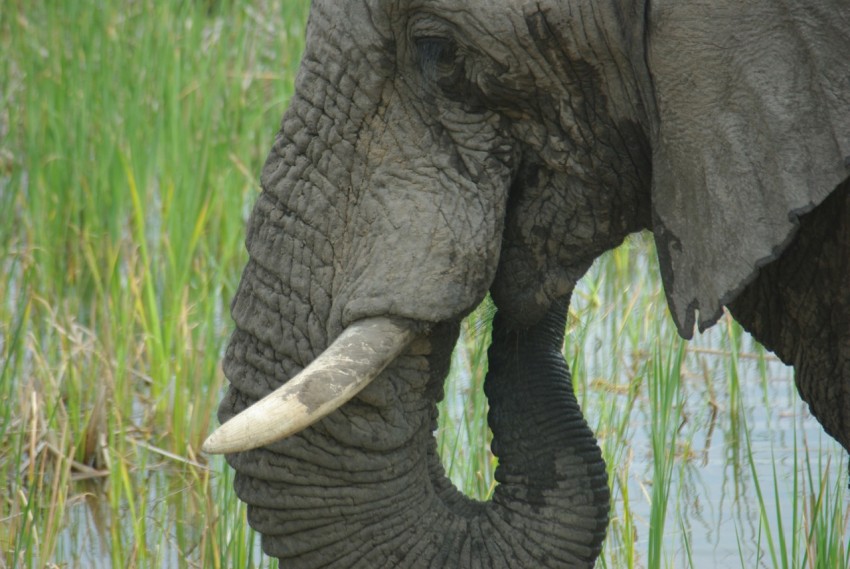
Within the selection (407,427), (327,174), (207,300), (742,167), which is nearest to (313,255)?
(327,174)

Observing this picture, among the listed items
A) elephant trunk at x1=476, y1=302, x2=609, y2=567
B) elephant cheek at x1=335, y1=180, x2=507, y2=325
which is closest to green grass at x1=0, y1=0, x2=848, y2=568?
elephant trunk at x1=476, y1=302, x2=609, y2=567

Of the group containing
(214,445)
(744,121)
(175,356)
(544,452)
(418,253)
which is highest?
(744,121)

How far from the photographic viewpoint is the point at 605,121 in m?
1.96

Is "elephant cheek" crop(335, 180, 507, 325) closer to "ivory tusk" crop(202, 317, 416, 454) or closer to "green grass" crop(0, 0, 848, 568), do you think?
"ivory tusk" crop(202, 317, 416, 454)

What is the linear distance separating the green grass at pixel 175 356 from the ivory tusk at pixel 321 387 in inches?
32.8

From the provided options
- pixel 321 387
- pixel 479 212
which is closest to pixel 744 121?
pixel 479 212

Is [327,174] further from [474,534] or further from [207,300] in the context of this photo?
[207,300]

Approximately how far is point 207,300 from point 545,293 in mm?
1955

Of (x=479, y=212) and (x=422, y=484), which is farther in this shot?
(x=422, y=484)

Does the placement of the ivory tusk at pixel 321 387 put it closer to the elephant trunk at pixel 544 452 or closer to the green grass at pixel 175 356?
the elephant trunk at pixel 544 452

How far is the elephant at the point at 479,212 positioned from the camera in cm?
179

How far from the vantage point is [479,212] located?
1.96 metres

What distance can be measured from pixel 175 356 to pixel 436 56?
2.04 metres

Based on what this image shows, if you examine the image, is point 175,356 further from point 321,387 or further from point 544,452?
point 321,387
